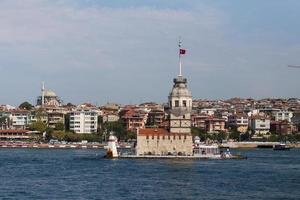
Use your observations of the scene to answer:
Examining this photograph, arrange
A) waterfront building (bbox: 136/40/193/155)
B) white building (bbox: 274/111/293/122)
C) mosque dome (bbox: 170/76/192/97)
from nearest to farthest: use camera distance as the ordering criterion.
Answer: waterfront building (bbox: 136/40/193/155) < mosque dome (bbox: 170/76/192/97) < white building (bbox: 274/111/293/122)

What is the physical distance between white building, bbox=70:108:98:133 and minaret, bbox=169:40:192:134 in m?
47.5

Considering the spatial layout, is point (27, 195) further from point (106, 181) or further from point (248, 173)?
point (248, 173)

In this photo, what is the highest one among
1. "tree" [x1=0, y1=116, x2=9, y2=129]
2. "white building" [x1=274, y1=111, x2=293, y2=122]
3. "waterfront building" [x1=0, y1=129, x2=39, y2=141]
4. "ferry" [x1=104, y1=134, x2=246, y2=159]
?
"white building" [x1=274, y1=111, x2=293, y2=122]

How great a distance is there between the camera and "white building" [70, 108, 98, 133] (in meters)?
118

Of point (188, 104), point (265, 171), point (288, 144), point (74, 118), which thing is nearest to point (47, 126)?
point (74, 118)

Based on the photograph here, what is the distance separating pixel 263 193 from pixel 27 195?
9.68 metres

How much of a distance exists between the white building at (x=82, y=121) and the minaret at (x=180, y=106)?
1869 inches

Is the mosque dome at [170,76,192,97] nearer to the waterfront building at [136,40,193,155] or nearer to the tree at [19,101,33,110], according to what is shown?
the waterfront building at [136,40,193,155]

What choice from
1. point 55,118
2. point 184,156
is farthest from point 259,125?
point 184,156

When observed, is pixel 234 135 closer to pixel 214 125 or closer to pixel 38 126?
pixel 214 125

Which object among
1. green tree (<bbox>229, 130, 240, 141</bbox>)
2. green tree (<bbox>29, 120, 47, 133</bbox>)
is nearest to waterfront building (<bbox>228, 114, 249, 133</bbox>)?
green tree (<bbox>229, 130, 240, 141</bbox>)

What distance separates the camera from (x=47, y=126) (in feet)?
390

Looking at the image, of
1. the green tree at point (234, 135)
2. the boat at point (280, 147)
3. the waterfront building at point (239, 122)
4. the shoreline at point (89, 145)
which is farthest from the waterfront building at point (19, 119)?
the boat at point (280, 147)

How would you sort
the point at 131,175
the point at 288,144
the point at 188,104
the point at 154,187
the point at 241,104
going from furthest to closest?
the point at 241,104 < the point at 288,144 < the point at 188,104 < the point at 131,175 < the point at 154,187
